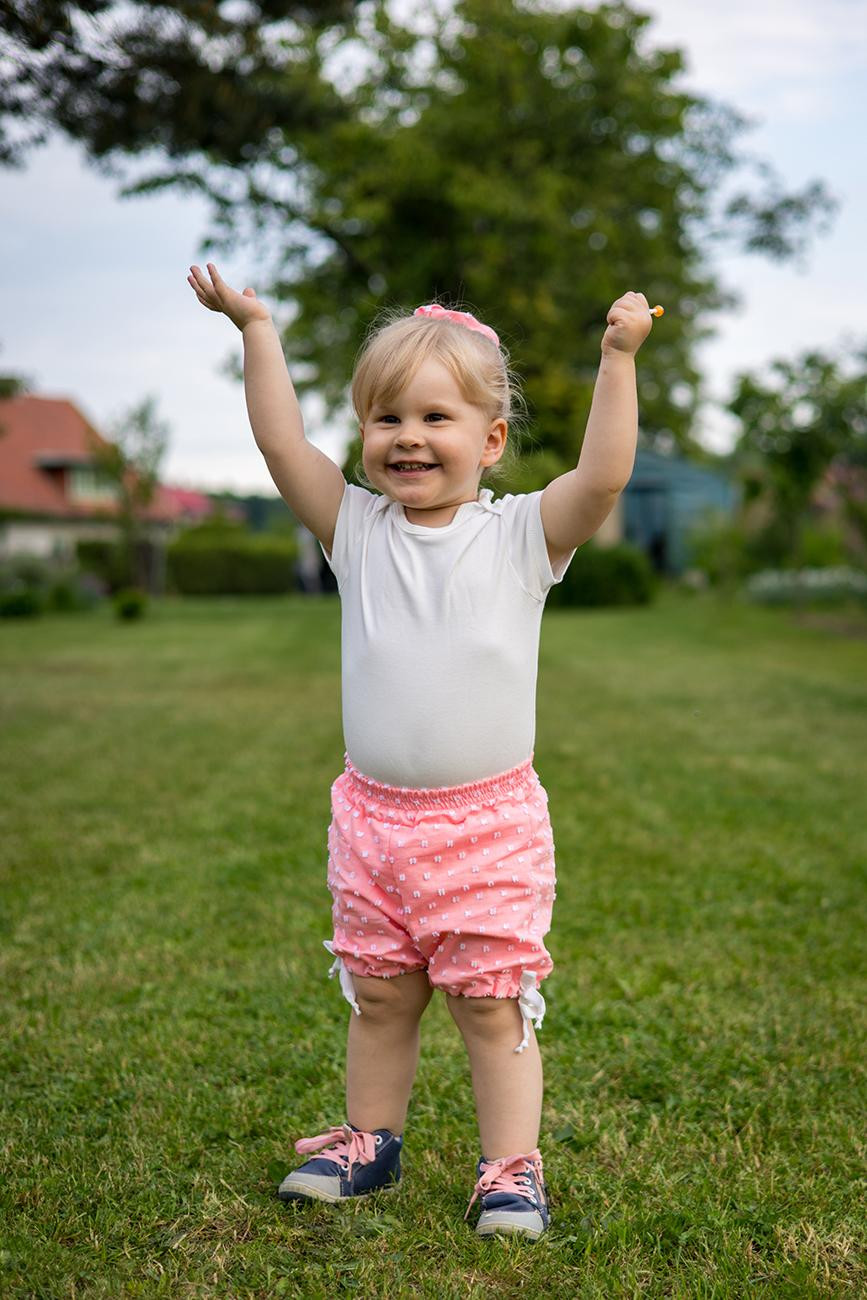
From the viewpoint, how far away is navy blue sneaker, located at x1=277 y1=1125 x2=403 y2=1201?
2121mm

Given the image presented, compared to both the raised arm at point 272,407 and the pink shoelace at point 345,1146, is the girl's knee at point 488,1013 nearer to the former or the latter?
the pink shoelace at point 345,1146

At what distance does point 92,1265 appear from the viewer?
1912 millimetres

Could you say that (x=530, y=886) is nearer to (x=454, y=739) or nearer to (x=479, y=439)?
(x=454, y=739)

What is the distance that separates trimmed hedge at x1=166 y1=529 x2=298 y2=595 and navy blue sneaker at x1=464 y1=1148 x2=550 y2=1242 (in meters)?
31.9

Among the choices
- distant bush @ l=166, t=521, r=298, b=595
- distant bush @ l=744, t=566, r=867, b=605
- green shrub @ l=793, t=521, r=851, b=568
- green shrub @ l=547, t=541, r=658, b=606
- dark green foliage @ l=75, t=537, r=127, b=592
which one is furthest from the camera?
distant bush @ l=166, t=521, r=298, b=595

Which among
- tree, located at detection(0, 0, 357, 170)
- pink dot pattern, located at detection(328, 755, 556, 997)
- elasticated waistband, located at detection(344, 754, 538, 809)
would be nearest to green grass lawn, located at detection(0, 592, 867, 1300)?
pink dot pattern, located at detection(328, 755, 556, 997)

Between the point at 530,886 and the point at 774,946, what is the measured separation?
1714mm

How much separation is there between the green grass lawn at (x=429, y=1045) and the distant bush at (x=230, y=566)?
2718 centimetres

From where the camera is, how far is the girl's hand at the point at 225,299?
81.7 inches

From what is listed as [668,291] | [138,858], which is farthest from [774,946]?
[668,291]

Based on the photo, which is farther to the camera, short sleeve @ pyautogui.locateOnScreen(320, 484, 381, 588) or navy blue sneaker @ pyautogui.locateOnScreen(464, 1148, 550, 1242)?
short sleeve @ pyautogui.locateOnScreen(320, 484, 381, 588)

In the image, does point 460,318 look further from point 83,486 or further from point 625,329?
point 83,486

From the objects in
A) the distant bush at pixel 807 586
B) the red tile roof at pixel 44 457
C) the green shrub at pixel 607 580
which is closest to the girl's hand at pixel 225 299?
the distant bush at pixel 807 586

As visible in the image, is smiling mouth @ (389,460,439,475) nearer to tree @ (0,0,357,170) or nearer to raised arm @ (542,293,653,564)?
raised arm @ (542,293,653,564)
